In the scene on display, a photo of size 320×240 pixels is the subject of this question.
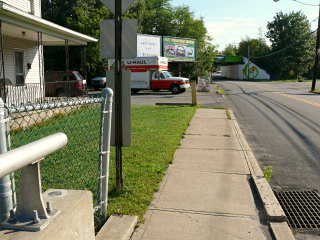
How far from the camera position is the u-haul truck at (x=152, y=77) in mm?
27266

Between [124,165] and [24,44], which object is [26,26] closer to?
[24,44]

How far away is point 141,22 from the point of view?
4678cm

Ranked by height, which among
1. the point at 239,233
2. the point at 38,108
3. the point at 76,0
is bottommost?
the point at 239,233

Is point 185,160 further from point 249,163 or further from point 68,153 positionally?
point 68,153

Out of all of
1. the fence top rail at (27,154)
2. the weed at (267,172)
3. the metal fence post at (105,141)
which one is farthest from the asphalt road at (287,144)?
the fence top rail at (27,154)

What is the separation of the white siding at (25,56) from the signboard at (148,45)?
1445 centimetres

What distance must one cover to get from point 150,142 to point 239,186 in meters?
3.29

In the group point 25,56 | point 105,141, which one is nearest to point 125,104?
point 105,141

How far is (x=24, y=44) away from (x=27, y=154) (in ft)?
58.7

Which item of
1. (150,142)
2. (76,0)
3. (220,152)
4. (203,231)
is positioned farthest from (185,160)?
(76,0)

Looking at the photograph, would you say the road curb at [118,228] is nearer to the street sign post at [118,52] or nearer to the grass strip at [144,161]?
the grass strip at [144,161]

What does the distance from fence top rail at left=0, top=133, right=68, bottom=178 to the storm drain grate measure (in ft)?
10.9

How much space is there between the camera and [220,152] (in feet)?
24.9

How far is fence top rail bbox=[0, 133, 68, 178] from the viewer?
5.11ft
